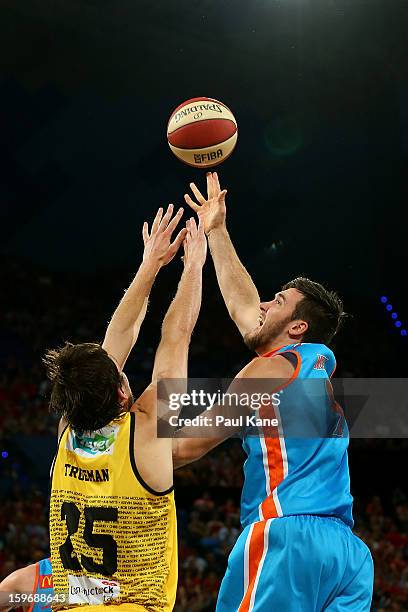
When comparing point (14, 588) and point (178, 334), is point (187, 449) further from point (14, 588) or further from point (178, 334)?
point (14, 588)

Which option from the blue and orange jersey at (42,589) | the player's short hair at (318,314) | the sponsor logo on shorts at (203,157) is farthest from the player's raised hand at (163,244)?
the blue and orange jersey at (42,589)

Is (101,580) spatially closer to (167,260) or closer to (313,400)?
(313,400)

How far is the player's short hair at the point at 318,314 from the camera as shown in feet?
12.9

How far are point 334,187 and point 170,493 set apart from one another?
14647 mm

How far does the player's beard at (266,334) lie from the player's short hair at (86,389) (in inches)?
49.1

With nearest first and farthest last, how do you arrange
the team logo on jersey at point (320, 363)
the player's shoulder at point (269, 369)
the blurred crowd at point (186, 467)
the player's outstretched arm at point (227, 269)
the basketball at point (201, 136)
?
the player's shoulder at point (269, 369) < the team logo on jersey at point (320, 363) < the player's outstretched arm at point (227, 269) < the basketball at point (201, 136) < the blurred crowd at point (186, 467)

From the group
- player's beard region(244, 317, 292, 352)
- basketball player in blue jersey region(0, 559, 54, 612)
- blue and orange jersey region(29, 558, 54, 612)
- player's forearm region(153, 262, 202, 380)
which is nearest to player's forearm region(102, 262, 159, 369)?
player's forearm region(153, 262, 202, 380)

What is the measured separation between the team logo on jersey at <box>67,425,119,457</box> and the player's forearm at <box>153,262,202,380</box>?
0.31 m

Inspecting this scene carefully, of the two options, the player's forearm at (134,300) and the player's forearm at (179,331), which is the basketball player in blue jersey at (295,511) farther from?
the player's forearm at (134,300)

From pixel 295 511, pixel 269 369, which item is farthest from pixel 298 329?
pixel 295 511

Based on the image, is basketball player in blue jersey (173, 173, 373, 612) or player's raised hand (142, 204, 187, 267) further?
player's raised hand (142, 204, 187, 267)

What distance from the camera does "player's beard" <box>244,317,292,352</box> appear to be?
12.9 feet

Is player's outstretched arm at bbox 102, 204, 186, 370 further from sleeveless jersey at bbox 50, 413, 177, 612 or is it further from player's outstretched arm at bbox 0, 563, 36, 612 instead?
player's outstretched arm at bbox 0, 563, 36, 612

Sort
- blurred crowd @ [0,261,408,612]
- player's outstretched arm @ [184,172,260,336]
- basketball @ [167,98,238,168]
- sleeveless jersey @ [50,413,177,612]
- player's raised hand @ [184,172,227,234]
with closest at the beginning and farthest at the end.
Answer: sleeveless jersey @ [50,413,177,612], player's outstretched arm @ [184,172,260,336], player's raised hand @ [184,172,227,234], basketball @ [167,98,238,168], blurred crowd @ [0,261,408,612]
